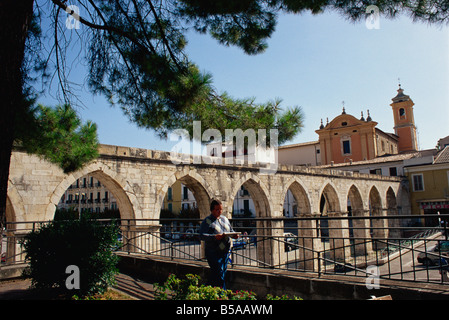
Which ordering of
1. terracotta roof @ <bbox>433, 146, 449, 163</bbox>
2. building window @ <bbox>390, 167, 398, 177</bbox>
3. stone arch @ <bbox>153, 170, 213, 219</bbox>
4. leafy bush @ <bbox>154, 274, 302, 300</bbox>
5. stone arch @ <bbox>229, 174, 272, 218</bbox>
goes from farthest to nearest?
building window @ <bbox>390, 167, 398, 177</bbox> → terracotta roof @ <bbox>433, 146, 449, 163</bbox> → stone arch @ <bbox>229, 174, 272, 218</bbox> → stone arch @ <bbox>153, 170, 213, 219</bbox> → leafy bush @ <bbox>154, 274, 302, 300</bbox>

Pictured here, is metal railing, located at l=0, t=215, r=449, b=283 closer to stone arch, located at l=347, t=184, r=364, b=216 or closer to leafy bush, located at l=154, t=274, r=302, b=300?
stone arch, located at l=347, t=184, r=364, b=216

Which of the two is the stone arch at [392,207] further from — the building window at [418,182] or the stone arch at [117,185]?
the stone arch at [117,185]

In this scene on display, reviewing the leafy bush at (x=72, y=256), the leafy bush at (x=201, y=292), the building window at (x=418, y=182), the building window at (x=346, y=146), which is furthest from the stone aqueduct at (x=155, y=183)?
the building window at (x=346, y=146)

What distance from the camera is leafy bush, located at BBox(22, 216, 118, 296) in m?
4.33

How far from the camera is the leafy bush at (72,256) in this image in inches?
170

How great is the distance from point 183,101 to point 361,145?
3087cm

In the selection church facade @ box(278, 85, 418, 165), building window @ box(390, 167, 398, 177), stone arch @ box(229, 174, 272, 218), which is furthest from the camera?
church facade @ box(278, 85, 418, 165)

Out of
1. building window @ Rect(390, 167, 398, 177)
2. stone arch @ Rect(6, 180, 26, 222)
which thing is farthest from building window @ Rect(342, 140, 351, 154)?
stone arch @ Rect(6, 180, 26, 222)

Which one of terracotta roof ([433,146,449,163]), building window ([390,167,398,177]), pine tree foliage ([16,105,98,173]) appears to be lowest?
pine tree foliage ([16,105,98,173])

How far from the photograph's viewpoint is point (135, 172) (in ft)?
31.2

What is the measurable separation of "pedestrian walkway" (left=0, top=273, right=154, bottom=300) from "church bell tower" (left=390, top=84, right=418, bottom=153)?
127 ft

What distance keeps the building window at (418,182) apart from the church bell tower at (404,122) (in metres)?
12.9

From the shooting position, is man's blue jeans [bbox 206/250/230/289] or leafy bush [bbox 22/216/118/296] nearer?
man's blue jeans [bbox 206/250/230/289]
